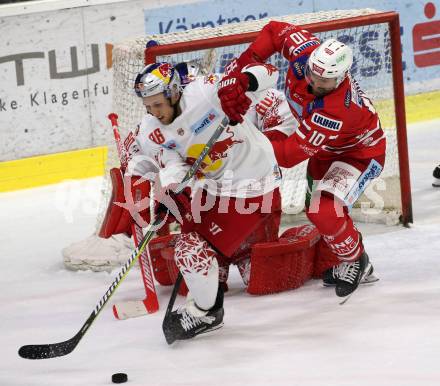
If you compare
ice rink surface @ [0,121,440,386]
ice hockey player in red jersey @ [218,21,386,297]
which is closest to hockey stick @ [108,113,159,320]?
ice rink surface @ [0,121,440,386]

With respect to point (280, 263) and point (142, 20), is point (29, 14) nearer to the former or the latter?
point (142, 20)

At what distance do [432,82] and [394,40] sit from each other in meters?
2.48

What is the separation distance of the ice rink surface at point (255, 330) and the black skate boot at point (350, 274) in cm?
5

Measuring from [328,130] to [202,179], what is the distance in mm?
504

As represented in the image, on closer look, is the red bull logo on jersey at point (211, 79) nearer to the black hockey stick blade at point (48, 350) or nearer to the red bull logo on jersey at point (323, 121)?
the red bull logo on jersey at point (323, 121)

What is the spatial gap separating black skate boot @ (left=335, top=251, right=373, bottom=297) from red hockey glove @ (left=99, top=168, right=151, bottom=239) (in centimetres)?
70

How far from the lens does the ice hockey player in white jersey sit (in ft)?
11.5

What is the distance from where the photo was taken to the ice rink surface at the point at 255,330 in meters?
3.08

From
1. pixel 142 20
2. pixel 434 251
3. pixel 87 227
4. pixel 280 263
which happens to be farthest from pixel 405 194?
pixel 142 20

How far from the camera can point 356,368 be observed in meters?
3.03

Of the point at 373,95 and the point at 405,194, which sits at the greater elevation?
the point at 373,95

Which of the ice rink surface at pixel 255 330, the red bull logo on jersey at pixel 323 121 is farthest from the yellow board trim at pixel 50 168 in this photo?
the red bull logo on jersey at pixel 323 121

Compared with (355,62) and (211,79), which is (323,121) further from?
(355,62)

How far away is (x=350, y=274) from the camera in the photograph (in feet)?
12.3
